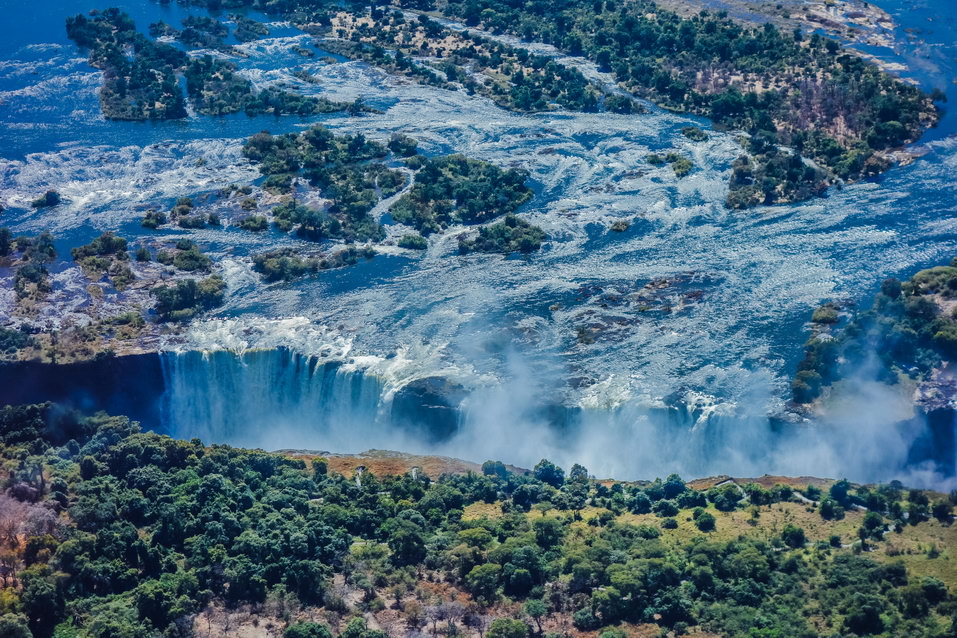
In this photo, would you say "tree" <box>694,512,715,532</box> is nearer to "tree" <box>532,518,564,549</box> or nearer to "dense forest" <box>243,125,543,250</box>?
"tree" <box>532,518,564,549</box>

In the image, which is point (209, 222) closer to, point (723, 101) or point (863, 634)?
point (723, 101)

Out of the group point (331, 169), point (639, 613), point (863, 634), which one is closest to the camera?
point (863, 634)

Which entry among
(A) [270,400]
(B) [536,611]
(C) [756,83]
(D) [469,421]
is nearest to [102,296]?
(A) [270,400]

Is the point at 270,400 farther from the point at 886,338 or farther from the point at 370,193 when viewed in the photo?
the point at 886,338

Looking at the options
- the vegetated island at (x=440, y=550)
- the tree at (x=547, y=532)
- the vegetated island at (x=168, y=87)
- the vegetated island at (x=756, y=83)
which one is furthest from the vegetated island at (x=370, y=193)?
the tree at (x=547, y=532)

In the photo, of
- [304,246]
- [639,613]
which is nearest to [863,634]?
[639,613]

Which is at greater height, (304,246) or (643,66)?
(643,66)
